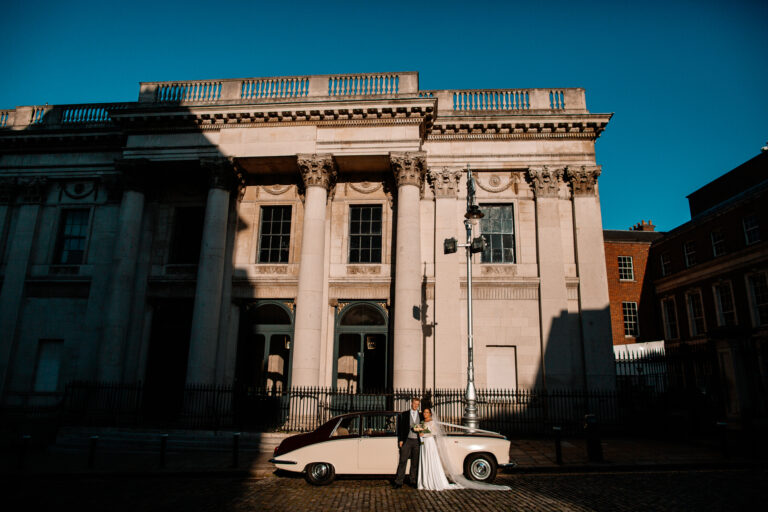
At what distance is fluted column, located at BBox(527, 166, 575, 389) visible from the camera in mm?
17859

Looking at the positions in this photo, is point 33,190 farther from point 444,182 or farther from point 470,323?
point 470,323

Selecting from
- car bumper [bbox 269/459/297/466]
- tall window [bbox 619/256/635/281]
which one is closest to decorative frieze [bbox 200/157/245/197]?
car bumper [bbox 269/459/297/466]

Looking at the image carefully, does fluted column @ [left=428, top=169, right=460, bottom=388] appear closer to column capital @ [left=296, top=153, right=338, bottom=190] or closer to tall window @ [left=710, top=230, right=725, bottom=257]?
column capital @ [left=296, top=153, right=338, bottom=190]

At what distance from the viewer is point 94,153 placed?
2181 cm

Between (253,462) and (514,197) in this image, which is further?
(514,197)

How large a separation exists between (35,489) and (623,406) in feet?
58.1

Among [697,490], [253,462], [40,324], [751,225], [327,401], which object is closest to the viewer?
[697,490]

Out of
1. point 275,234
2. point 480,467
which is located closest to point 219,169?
point 275,234

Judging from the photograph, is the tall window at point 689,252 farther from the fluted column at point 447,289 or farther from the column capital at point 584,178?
the fluted column at point 447,289

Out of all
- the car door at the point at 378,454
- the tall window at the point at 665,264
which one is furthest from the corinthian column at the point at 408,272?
the tall window at the point at 665,264

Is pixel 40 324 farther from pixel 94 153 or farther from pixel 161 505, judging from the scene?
pixel 161 505

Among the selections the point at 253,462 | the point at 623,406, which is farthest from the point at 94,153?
the point at 623,406

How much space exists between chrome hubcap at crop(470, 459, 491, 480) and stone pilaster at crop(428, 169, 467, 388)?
819cm

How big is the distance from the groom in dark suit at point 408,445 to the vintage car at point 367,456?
9.5 inches
